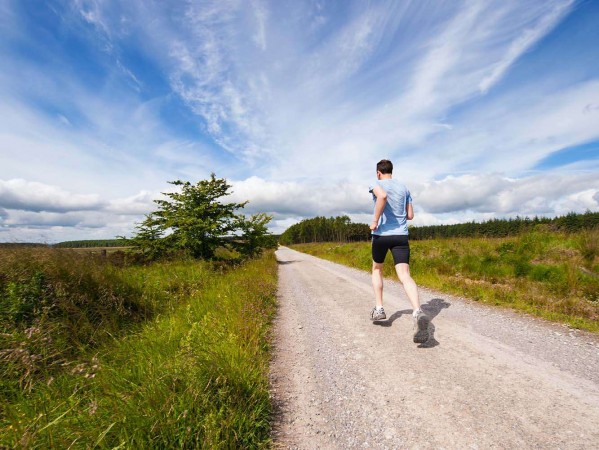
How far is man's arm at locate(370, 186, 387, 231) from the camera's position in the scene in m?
4.11

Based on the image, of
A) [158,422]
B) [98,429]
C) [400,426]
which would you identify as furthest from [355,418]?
[98,429]

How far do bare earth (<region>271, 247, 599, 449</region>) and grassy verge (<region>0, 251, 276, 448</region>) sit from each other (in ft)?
1.46

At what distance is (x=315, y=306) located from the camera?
626cm

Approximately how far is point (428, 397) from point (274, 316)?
3553 millimetres

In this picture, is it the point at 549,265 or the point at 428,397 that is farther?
the point at 549,265

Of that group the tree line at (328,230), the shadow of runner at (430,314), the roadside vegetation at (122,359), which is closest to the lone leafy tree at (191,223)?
the roadside vegetation at (122,359)

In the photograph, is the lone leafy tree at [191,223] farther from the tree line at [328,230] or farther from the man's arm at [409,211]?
the tree line at [328,230]

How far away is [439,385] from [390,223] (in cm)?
222

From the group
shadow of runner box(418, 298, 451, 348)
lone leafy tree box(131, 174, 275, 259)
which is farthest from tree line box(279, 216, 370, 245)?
shadow of runner box(418, 298, 451, 348)

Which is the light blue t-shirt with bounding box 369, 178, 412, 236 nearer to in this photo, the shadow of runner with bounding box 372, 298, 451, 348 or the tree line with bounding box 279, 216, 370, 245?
the shadow of runner with bounding box 372, 298, 451, 348

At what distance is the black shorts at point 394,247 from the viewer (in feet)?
13.3

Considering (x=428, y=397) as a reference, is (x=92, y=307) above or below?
above

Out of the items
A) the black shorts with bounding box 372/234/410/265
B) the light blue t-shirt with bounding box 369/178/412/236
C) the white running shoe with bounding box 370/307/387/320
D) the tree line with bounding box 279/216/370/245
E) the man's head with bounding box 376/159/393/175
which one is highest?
the tree line with bounding box 279/216/370/245

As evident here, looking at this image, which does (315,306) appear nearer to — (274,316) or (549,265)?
(274,316)
